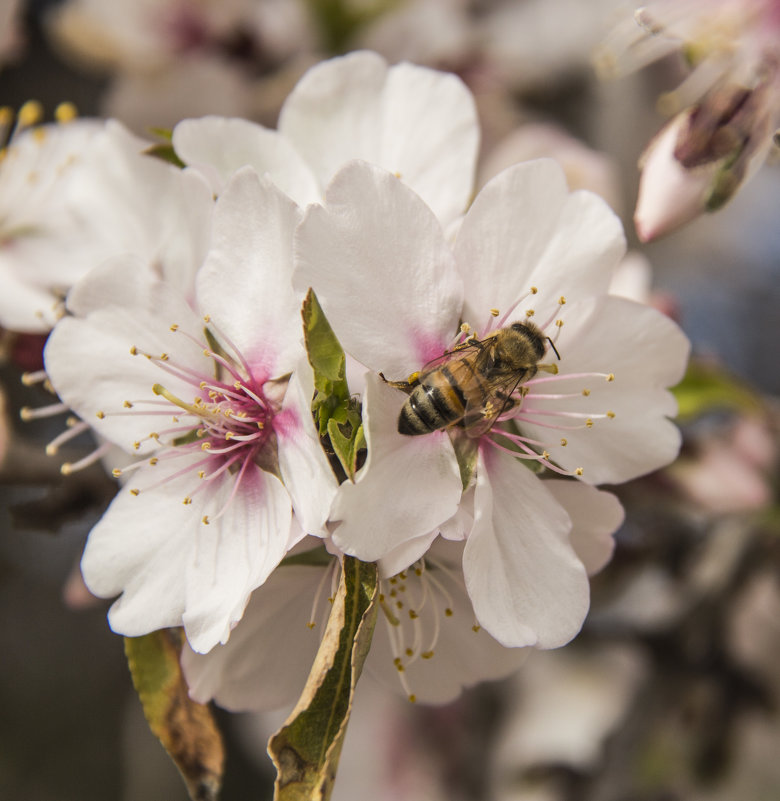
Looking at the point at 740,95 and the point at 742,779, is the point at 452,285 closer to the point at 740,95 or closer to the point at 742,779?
the point at 740,95

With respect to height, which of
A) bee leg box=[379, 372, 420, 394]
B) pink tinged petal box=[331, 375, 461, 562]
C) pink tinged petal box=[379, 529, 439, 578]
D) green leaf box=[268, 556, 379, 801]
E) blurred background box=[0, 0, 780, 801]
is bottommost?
blurred background box=[0, 0, 780, 801]

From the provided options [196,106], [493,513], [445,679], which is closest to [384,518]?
[493,513]

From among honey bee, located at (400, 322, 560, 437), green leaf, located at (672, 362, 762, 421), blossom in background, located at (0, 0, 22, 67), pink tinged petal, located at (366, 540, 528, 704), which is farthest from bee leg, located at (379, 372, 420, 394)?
blossom in background, located at (0, 0, 22, 67)

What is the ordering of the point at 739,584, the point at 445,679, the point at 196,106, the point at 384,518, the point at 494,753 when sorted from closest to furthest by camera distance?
the point at 384,518
the point at 445,679
the point at 739,584
the point at 196,106
the point at 494,753

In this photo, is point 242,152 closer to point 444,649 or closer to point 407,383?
point 407,383

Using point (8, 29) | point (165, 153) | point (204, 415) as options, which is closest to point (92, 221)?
point (165, 153)

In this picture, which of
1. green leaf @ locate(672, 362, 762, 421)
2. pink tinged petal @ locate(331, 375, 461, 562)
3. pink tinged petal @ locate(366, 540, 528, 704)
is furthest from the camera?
green leaf @ locate(672, 362, 762, 421)

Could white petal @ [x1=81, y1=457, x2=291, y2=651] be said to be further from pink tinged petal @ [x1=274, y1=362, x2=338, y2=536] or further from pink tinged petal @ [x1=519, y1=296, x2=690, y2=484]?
pink tinged petal @ [x1=519, y1=296, x2=690, y2=484]
